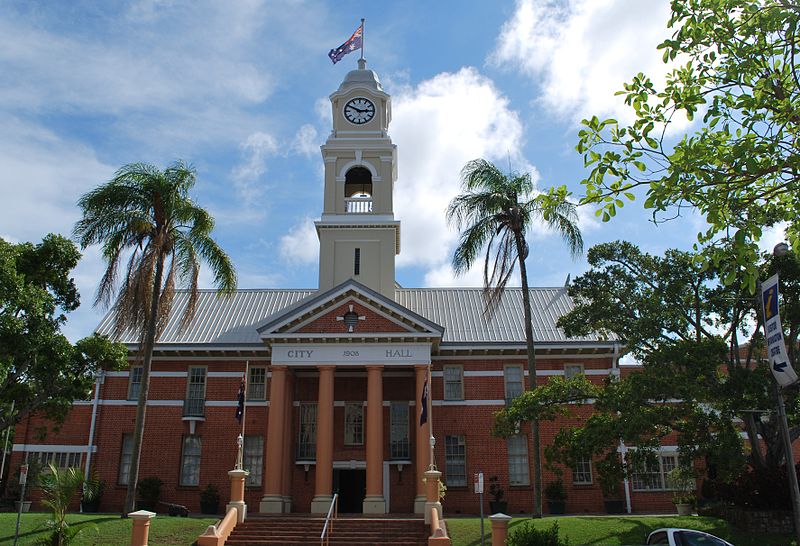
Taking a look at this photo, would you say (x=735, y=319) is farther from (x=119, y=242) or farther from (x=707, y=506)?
(x=119, y=242)

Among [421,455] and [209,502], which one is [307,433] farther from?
[421,455]

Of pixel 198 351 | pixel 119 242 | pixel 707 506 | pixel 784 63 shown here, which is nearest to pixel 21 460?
pixel 198 351

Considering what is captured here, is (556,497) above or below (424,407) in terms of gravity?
below

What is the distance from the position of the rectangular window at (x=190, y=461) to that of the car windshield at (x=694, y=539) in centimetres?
2123

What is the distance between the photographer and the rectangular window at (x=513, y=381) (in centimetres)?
3303

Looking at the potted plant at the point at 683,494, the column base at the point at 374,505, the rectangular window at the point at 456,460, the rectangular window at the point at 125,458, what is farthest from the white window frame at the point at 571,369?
the rectangular window at the point at 125,458

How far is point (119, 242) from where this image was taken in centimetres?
2638

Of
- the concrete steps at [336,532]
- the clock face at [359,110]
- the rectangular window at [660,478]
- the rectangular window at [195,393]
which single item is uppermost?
the clock face at [359,110]

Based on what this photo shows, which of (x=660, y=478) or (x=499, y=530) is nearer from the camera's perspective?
(x=499, y=530)

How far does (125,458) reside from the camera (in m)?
32.7

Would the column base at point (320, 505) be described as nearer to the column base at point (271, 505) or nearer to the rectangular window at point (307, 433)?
the column base at point (271, 505)

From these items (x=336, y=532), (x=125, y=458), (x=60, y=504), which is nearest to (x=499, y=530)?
(x=336, y=532)

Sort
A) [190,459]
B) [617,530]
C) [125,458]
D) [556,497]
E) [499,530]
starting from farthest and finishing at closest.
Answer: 1. [125,458]
2. [190,459]
3. [556,497]
4. [617,530]
5. [499,530]

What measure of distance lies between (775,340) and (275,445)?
19226 millimetres
